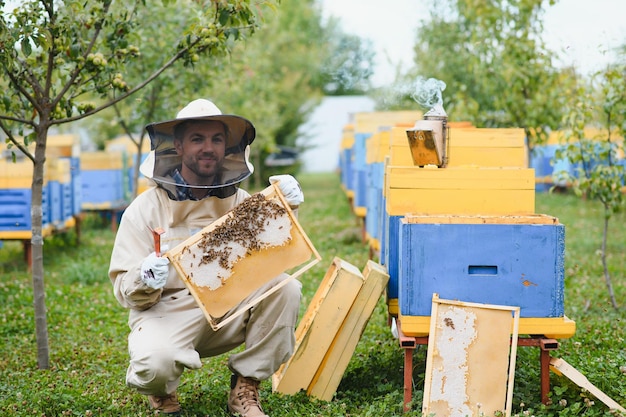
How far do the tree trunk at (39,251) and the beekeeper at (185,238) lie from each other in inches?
45.2

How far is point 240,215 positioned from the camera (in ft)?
10.5

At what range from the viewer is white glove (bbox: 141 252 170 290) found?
9.86 ft

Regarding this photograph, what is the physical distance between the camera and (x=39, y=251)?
427 centimetres

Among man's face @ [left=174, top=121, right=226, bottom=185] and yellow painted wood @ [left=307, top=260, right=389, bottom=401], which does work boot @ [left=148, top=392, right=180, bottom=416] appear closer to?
yellow painted wood @ [left=307, top=260, right=389, bottom=401]

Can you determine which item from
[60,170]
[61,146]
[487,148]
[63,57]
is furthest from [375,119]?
[63,57]

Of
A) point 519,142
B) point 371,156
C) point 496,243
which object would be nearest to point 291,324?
point 496,243

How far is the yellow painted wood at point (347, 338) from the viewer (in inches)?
141

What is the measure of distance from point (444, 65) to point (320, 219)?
3.19 m

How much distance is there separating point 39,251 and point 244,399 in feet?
5.54

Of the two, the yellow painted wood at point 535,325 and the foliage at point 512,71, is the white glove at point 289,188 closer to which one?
the yellow painted wood at point 535,325

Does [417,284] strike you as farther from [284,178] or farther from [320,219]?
[320,219]

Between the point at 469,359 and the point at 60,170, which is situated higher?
the point at 60,170

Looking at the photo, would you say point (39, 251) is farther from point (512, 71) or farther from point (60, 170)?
point (512, 71)

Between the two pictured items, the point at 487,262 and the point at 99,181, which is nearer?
the point at 487,262
